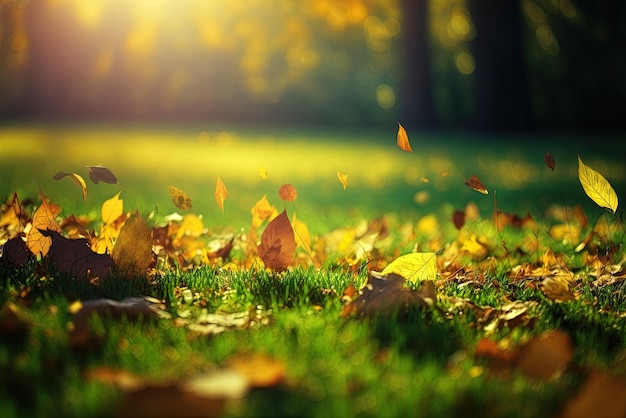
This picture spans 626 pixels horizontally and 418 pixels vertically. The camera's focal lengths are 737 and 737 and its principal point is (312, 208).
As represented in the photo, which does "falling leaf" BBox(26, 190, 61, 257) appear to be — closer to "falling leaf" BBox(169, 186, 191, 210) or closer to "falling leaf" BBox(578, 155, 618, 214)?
"falling leaf" BBox(169, 186, 191, 210)

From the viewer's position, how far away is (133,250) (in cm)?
249

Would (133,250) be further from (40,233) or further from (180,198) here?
(40,233)

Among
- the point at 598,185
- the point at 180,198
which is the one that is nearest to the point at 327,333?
the point at 180,198

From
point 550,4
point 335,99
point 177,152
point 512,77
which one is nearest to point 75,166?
point 177,152

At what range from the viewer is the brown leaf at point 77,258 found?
2477 millimetres

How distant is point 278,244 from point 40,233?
85cm

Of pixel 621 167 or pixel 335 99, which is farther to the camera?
pixel 335 99

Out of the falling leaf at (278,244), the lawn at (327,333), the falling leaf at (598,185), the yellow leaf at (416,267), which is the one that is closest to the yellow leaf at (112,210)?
the lawn at (327,333)

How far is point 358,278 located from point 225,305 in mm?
552

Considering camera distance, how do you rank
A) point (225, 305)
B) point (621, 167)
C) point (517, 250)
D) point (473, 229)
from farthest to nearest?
1. point (621, 167)
2. point (473, 229)
3. point (517, 250)
4. point (225, 305)

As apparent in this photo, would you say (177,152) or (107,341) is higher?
(107,341)

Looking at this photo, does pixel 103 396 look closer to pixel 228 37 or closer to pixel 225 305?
pixel 225 305

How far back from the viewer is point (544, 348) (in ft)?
5.64

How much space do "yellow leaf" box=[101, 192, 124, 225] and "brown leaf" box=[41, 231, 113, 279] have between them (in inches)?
15.2
